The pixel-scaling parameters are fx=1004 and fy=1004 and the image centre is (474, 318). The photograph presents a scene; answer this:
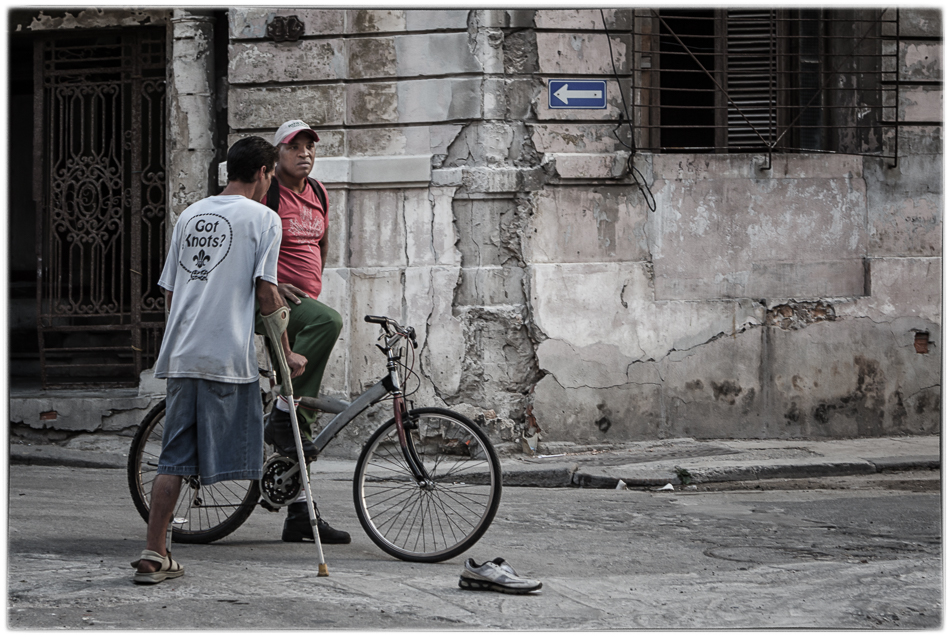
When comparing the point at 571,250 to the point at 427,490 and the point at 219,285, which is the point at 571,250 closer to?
the point at 427,490

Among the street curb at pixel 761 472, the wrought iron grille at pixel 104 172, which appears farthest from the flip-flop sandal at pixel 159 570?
the wrought iron grille at pixel 104 172

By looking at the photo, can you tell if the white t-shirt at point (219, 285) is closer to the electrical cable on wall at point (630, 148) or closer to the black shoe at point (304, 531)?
the black shoe at point (304, 531)

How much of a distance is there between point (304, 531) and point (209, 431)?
1.02 m

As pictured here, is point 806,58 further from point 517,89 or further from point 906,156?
point 517,89

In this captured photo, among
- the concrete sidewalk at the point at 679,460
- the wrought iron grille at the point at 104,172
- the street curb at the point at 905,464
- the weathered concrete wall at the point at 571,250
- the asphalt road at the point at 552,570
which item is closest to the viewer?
the asphalt road at the point at 552,570

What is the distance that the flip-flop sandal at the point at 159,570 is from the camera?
393 centimetres

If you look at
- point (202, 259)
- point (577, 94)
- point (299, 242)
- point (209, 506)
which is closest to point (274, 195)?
point (299, 242)

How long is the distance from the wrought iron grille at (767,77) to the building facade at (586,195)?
3 centimetres

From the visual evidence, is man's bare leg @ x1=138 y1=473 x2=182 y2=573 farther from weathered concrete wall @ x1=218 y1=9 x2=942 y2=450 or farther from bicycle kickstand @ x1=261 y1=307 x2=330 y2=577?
weathered concrete wall @ x1=218 y1=9 x2=942 y2=450

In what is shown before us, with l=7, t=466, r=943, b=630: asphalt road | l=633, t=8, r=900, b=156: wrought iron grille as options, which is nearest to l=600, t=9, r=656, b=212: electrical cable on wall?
l=633, t=8, r=900, b=156: wrought iron grille

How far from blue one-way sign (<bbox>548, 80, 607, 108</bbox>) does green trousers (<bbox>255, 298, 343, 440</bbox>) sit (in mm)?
4004

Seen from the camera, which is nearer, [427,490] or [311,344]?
[427,490]

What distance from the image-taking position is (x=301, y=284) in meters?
5.05

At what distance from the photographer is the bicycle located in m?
4.46
